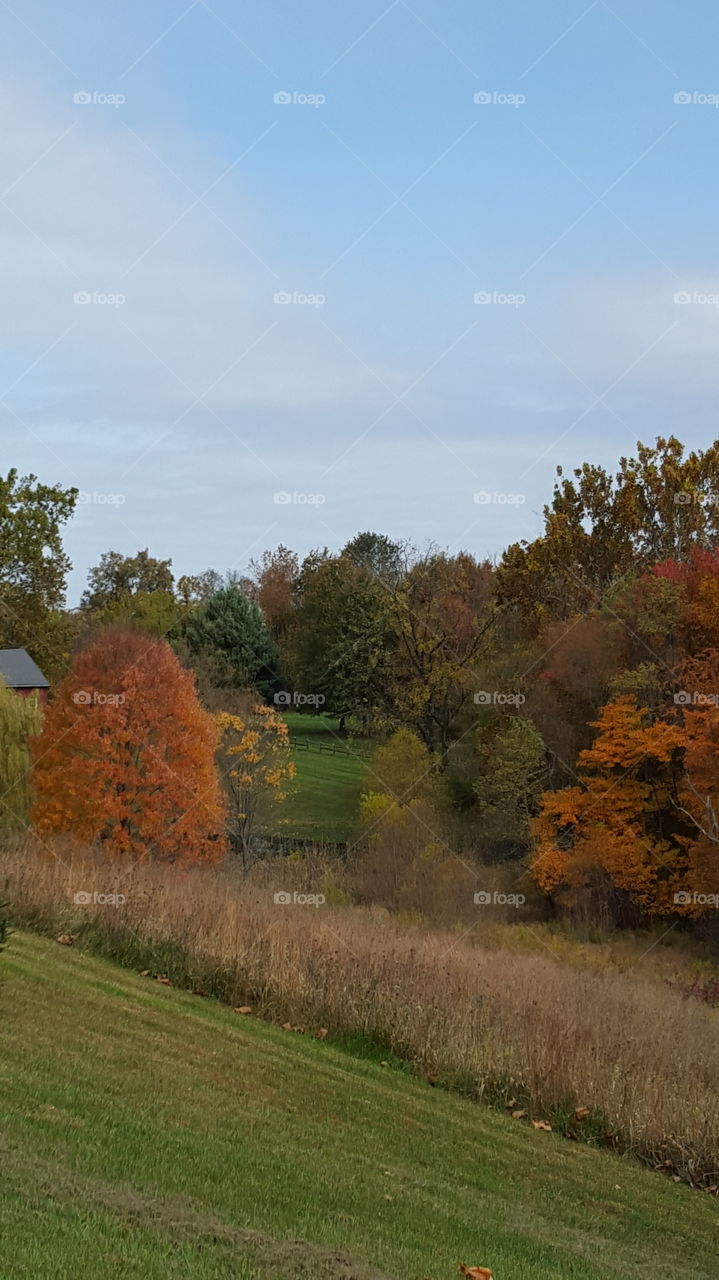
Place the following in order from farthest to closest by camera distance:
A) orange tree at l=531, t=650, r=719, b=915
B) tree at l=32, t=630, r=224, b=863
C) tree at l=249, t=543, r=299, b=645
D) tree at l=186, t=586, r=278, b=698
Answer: tree at l=249, t=543, r=299, b=645
tree at l=186, t=586, r=278, b=698
orange tree at l=531, t=650, r=719, b=915
tree at l=32, t=630, r=224, b=863

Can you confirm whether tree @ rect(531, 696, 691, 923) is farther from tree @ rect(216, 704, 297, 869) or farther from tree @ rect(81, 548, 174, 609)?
tree @ rect(81, 548, 174, 609)

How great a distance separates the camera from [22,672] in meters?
60.0

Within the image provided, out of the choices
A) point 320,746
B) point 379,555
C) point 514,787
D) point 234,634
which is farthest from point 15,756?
point 379,555

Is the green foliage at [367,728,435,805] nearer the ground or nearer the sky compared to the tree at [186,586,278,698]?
nearer the ground

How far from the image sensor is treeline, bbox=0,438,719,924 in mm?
37438

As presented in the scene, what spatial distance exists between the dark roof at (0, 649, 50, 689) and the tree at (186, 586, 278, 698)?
8.48m

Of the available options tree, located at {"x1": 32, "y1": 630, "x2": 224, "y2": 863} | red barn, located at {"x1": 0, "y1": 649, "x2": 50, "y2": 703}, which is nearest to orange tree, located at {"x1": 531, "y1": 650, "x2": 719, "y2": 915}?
tree, located at {"x1": 32, "y1": 630, "x2": 224, "y2": 863}

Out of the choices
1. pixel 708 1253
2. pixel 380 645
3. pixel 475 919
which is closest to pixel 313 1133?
pixel 708 1253

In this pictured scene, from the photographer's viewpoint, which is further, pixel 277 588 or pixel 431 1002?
pixel 277 588

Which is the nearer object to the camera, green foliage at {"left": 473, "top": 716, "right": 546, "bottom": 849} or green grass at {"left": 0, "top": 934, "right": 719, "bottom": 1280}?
green grass at {"left": 0, "top": 934, "right": 719, "bottom": 1280}

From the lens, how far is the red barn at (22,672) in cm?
5881

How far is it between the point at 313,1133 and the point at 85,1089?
181 centimetres

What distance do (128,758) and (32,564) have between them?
76.8 feet

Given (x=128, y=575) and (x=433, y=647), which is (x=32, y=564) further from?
(x=128, y=575)
